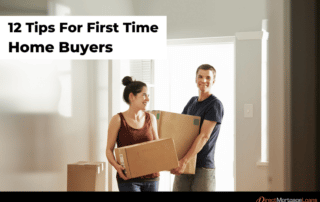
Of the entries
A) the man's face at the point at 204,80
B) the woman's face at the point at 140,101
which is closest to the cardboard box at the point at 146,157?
the woman's face at the point at 140,101

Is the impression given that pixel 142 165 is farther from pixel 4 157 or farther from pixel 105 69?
pixel 105 69

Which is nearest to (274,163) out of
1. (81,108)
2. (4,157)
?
(4,157)

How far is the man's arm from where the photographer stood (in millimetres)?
1667

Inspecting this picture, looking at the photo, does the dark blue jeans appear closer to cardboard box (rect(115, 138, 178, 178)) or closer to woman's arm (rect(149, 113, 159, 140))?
cardboard box (rect(115, 138, 178, 178))

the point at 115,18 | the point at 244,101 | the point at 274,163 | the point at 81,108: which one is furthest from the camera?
the point at 244,101

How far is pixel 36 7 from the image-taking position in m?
1.76

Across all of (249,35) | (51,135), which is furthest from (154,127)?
(249,35)

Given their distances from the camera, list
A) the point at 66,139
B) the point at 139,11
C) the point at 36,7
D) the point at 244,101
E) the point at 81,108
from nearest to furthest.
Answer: the point at 36,7 → the point at 66,139 → the point at 81,108 → the point at 244,101 → the point at 139,11

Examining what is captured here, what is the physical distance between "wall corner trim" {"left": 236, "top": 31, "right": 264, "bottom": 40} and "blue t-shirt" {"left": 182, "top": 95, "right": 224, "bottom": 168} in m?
1.01

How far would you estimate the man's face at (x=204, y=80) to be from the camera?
1.87 meters

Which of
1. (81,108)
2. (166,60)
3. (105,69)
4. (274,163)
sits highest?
(166,60)

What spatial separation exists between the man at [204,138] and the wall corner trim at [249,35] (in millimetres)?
844

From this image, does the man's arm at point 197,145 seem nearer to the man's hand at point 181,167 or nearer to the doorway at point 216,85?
the man's hand at point 181,167
